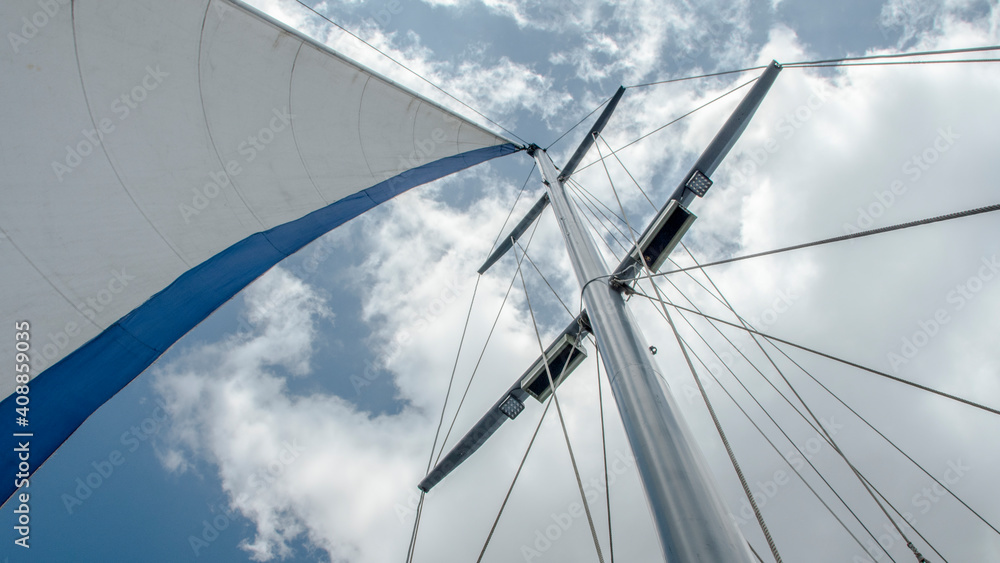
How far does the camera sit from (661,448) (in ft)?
7.28

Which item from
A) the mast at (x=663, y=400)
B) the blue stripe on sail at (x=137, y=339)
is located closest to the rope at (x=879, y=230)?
the mast at (x=663, y=400)

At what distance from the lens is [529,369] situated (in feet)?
16.7

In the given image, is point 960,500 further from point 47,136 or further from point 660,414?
point 47,136

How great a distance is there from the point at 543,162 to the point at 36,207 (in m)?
5.08

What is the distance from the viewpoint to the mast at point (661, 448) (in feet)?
5.86
